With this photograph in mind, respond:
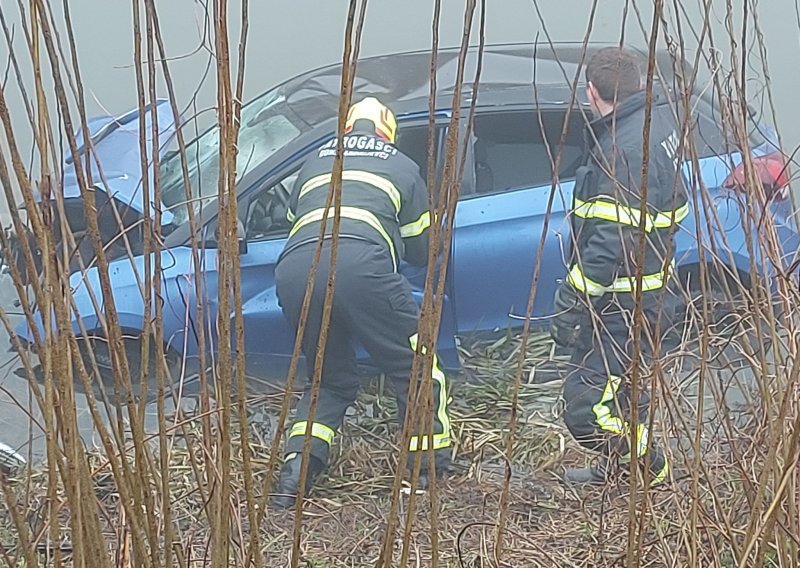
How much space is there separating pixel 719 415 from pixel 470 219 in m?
1.91

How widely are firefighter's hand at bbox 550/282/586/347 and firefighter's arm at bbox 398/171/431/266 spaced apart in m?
0.48

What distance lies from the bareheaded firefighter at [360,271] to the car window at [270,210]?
205 mm

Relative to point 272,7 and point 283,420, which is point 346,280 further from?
point 283,420

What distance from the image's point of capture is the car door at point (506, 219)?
347 centimetres

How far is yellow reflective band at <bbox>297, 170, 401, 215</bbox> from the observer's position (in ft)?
10.2

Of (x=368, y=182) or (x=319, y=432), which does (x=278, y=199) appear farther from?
(x=319, y=432)

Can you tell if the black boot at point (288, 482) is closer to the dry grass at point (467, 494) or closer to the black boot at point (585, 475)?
the dry grass at point (467, 494)

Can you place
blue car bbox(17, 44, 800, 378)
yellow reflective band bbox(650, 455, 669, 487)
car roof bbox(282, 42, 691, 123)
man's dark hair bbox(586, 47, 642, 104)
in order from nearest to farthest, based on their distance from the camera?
yellow reflective band bbox(650, 455, 669, 487), man's dark hair bbox(586, 47, 642, 104), blue car bbox(17, 44, 800, 378), car roof bbox(282, 42, 691, 123)

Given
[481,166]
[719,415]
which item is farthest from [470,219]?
[719,415]

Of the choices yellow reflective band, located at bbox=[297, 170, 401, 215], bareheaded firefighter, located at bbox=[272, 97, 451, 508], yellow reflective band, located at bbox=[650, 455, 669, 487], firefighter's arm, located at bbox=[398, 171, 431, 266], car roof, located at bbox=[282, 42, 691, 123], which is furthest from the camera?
car roof, located at bbox=[282, 42, 691, 123]

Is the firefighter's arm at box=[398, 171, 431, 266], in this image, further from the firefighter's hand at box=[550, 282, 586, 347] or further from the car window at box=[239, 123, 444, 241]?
the firefighter's hand at box=[550, 282, 586, 347]

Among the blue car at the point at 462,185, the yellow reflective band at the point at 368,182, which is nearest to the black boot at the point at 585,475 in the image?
the blue car at the point at 462,185

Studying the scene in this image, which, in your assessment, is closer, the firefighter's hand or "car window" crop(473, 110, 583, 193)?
the firefighter's hand

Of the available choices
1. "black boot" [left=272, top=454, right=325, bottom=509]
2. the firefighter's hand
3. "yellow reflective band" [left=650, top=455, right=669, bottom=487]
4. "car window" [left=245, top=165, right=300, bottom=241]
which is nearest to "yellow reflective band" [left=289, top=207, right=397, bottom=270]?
"car window" [left=245, top=165, right=300, bottom=241]
